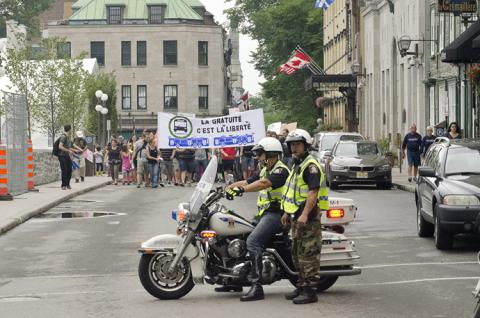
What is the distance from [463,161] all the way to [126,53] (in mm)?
90381

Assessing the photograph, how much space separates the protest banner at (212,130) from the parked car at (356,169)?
9.22ft

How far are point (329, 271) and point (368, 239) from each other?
6687mm

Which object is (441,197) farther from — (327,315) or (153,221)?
(153,221)

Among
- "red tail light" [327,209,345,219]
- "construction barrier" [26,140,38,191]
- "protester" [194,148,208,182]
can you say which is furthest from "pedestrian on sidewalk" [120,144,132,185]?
"red tail light" [327,209,345,219]

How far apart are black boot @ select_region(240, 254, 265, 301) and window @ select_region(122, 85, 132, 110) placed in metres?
94.5

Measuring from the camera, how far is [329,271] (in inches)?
498

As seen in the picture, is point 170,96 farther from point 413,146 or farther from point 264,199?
point 264,199

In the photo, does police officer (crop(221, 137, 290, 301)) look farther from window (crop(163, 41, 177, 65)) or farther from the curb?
window (crop(163, 41, 177, 65))

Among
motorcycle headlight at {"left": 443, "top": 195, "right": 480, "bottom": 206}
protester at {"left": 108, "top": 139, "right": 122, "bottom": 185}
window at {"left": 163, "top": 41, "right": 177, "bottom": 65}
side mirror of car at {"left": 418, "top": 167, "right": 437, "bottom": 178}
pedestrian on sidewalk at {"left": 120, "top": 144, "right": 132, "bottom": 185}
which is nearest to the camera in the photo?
motorcycle headlight at {"left": 443, "top": 195, "right": 480, "bottom": 206}

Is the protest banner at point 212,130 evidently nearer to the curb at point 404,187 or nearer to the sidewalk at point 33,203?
the sidewalk at point 33,203

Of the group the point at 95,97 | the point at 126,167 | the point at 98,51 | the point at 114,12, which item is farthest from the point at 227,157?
the point at 114,12

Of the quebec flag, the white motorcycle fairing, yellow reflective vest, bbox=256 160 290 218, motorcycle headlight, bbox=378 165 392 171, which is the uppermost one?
the quebec flag

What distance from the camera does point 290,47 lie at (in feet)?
286

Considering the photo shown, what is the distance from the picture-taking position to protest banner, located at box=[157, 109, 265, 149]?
38.9 metres
